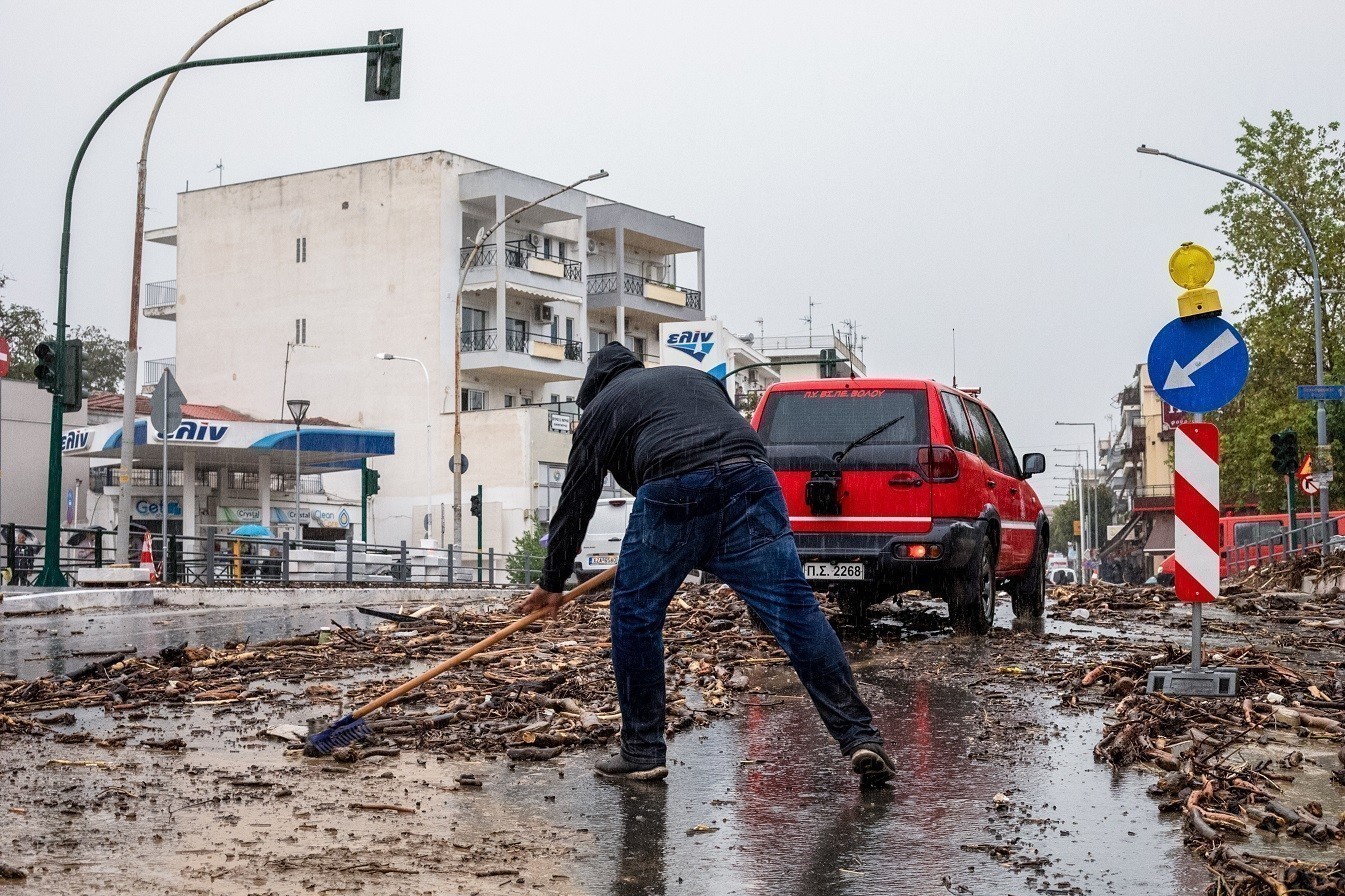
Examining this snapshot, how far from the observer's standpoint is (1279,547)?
35.1 m

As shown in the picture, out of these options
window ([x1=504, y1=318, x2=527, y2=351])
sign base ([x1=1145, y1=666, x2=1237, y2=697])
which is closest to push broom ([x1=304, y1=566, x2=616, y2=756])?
sign base ([x1=1145, y1=666, x2=1237, y2=697])

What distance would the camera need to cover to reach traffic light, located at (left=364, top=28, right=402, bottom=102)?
19.7m

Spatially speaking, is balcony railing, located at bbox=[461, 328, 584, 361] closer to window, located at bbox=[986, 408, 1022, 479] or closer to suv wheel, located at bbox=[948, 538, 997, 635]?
window, located at bbox=[986, 408, 1022, 479]

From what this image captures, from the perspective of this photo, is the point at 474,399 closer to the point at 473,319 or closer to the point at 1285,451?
the point at 473,319

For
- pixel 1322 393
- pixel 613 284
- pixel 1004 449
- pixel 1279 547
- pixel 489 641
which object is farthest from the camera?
pixel 613 284

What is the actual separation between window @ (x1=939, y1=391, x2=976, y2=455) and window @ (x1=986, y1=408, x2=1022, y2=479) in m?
1.24

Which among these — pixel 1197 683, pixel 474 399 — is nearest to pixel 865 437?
pixel 1197 683

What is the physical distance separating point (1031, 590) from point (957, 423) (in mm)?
3149

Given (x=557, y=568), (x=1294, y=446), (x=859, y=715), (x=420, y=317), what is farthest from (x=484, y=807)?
(x=420, y=317)

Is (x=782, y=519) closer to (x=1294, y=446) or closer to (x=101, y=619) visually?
(x=101, y=619)

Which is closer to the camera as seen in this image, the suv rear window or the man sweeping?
the man sweeping

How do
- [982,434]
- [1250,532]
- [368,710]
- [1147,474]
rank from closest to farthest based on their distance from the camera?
1. [368,710]
2. [982,434]
3. [1250,532]
4. [1147,474]

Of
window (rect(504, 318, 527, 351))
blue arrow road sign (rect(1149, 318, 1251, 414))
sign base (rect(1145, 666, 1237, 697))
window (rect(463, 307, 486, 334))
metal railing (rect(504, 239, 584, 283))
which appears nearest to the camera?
sign base (rect(1145, 666, 1237, 697))

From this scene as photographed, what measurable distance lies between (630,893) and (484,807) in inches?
50.1
